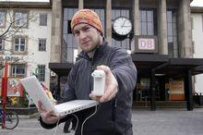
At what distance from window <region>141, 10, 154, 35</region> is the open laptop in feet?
157

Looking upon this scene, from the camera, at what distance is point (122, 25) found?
144 ft

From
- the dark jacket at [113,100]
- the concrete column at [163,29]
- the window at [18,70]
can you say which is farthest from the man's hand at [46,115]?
the window at [18,70]

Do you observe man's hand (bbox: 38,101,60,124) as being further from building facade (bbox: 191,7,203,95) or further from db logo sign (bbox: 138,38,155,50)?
building facade (bbox: 191,7,203,95)

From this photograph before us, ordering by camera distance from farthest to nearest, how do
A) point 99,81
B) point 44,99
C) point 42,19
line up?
point 42,19 < point 44,99 < point 99,81

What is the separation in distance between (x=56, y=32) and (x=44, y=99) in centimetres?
4458

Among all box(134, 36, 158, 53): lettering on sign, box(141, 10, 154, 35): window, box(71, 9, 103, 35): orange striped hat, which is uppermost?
box(141, 10, 154, 35): window

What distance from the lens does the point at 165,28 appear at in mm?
47438

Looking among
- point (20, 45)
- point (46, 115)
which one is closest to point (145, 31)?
point (20, 45)

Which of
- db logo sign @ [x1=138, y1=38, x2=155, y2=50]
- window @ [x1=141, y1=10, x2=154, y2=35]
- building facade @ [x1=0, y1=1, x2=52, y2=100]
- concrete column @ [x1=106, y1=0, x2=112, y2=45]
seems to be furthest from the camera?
window @ [x1=141, y1=10, x2=154, y2=35]

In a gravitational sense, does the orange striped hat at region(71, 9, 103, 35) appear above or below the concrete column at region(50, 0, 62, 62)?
below

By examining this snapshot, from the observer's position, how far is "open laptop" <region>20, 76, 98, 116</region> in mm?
2064

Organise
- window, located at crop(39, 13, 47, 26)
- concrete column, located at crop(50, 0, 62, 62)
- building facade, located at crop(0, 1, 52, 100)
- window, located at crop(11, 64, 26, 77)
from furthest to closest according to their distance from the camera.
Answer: window, located at crop(39, 13, 47, 26)
window, located at crop(11, 64, 26, 77)
building facade, located at crop(0, 1, 52, 100)
concrete column, located at crop(50, 0, 62, 62)

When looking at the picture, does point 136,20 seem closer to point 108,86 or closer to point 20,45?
point 20,45

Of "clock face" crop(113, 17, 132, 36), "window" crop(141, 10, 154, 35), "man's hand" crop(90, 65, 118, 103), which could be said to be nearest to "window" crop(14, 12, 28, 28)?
"clock face" crop(113, 17, 132, 36)
